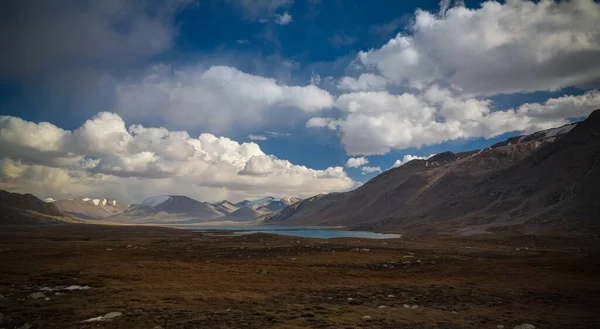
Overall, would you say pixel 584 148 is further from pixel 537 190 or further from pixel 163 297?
pixel 163 297

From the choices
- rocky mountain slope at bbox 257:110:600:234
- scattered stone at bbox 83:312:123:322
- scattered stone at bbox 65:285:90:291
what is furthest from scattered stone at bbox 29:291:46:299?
rocky mountain slope at bbox 257:110:600:234

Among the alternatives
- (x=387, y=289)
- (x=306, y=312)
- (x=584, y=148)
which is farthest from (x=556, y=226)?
(x=306, y=312)

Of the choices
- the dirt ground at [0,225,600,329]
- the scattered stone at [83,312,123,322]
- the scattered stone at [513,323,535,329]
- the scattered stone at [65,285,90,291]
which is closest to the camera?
the scattered stone at [513,323,535,329]

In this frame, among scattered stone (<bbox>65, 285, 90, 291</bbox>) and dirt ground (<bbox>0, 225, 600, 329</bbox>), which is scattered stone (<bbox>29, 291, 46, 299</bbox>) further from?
scattered stone (<bbox>65, 285, 90, 291</bbox>)

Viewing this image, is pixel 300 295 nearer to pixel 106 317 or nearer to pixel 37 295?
pixel 106 317

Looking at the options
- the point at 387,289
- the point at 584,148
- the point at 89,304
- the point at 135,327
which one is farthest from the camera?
the point at 584,148

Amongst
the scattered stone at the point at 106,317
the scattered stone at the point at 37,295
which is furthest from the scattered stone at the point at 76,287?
the scattered stone at the point at 106,317

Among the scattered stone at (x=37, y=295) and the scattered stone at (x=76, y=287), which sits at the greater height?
the scattered stone at (x=37, y=295)

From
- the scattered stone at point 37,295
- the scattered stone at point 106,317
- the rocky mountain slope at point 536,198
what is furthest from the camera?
the rocky mountain slope at point 536,198

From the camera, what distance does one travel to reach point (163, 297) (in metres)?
23.6

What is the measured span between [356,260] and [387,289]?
19100 mm

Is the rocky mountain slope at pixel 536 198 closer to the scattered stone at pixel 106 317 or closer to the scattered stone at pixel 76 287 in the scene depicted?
the scattered stone at pixel 106 317

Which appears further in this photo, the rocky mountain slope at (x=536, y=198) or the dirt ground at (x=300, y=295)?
the rocky mountain slope at (x=536, y=198)

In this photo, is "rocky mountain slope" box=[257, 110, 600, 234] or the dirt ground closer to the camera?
the dirt ground
